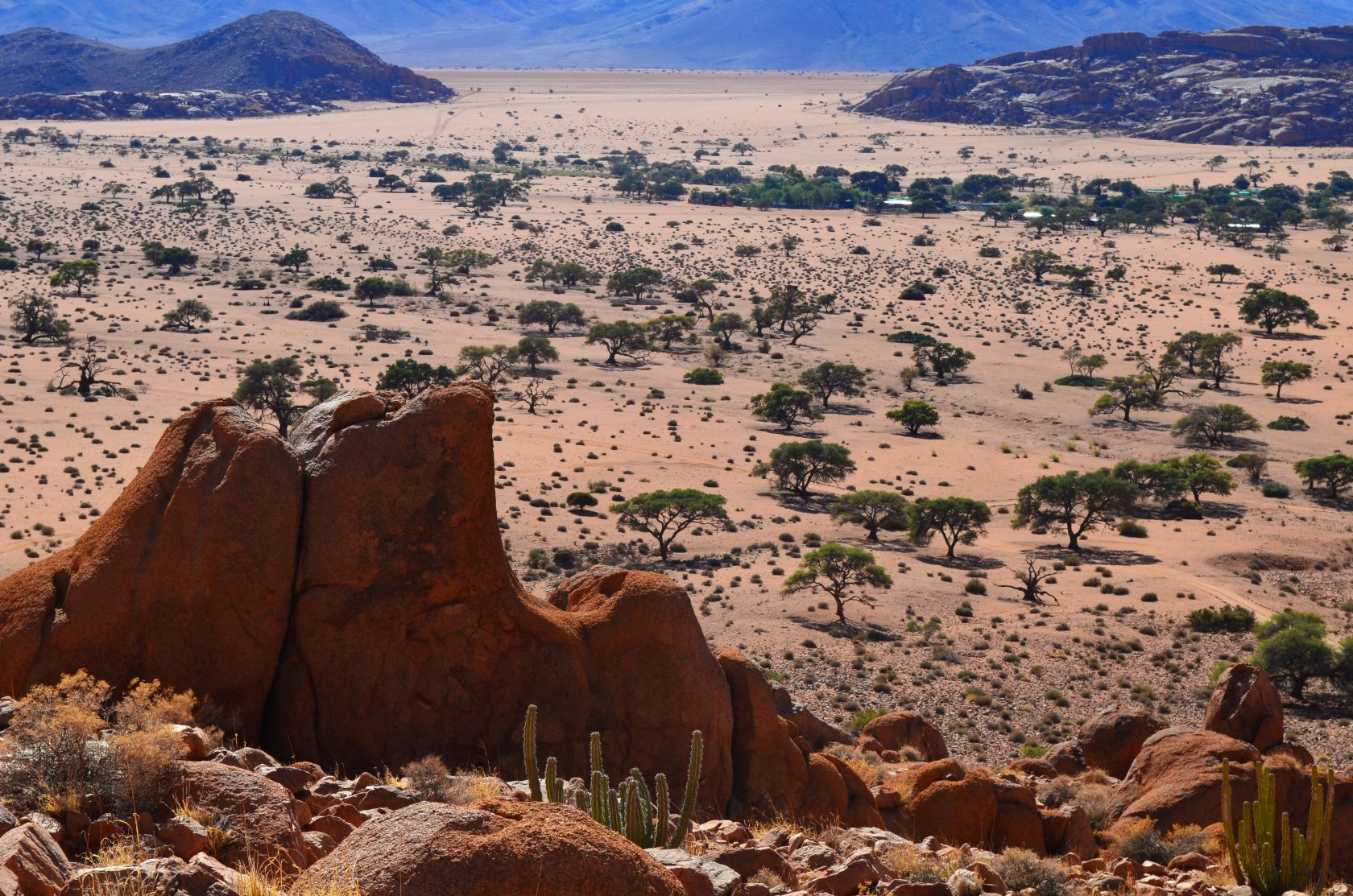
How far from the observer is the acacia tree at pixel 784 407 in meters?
69.4

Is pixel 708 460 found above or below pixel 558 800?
below

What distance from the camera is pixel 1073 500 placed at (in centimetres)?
5159

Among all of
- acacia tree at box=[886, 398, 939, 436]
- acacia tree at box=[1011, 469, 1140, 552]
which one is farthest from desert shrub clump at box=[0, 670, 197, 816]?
acacia tree at box=[886, 398, 939, 436]

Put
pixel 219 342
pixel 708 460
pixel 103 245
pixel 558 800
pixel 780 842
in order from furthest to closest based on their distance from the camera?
pixel 103 245, pixel 219 342, pixel 708 460, pixel 780 842, pixel 558 800

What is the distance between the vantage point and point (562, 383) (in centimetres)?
7769

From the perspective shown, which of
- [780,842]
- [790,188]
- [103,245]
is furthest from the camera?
[790,188]

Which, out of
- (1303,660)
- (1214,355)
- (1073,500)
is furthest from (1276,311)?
(1303,660)

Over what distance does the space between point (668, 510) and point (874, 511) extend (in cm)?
859

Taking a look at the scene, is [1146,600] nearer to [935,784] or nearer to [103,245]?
[935,784]

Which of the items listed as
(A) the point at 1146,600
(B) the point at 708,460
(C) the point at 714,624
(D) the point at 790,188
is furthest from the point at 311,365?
(D) the point at 790,188

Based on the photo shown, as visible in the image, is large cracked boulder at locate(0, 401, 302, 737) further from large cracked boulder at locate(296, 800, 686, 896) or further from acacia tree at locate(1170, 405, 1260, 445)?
acacia tree at locate(1170, 405, 1260, 445)

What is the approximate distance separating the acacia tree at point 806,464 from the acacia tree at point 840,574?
1453cm

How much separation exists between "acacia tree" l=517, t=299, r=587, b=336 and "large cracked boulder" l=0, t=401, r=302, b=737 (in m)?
76.8

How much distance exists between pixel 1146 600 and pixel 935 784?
2878 centimetres
